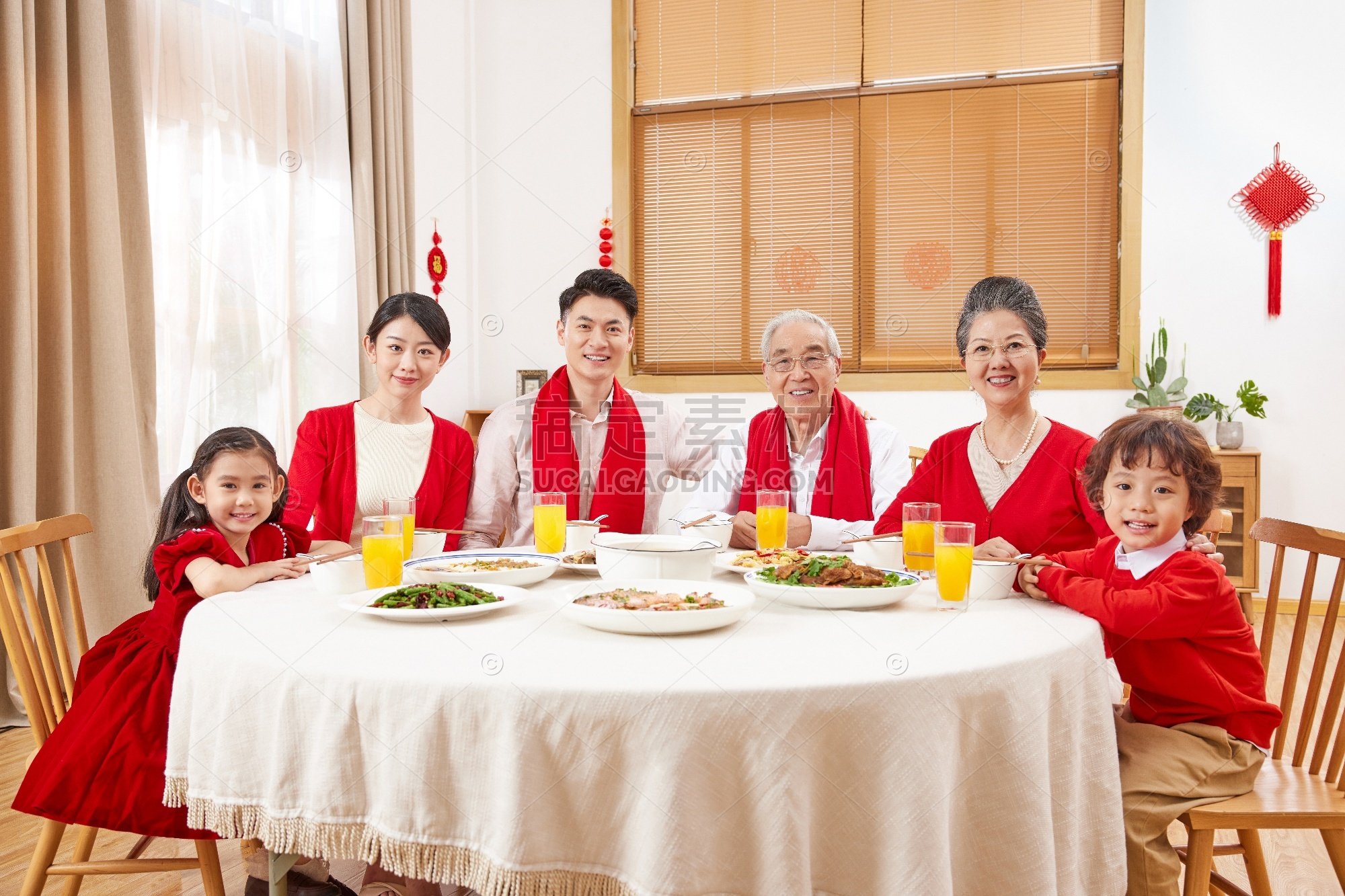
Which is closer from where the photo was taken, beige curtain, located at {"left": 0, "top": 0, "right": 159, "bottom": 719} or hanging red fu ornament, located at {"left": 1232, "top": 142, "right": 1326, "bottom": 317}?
beige curtain, located at {"left": 0, "top": 0, "right": 159, "bottom": 719}

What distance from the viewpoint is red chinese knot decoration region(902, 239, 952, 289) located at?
443 centimetres

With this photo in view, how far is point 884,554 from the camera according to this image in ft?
4.79

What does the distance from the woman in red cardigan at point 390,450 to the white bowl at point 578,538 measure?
53 cm

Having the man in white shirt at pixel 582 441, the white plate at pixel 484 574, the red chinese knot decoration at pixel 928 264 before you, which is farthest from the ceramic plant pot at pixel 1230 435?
the white plate at pixel 484 574

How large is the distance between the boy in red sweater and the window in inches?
128

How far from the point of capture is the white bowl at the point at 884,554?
4.77ft

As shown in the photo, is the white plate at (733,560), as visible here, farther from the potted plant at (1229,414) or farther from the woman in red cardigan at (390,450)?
the potted plant at (1229,414)

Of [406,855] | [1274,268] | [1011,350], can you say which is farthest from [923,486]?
[1274,268]

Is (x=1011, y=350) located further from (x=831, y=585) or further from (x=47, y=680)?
(x=47, y=680)

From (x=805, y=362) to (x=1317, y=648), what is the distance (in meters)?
1.23

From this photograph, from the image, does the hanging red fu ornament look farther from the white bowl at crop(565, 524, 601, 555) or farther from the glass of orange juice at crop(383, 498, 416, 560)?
the glass of orange juice at crop(383, 498, 416, 560)

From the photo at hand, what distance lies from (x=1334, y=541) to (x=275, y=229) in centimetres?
354

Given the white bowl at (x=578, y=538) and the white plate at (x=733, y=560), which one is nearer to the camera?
the white plate at (x=733, y=560)

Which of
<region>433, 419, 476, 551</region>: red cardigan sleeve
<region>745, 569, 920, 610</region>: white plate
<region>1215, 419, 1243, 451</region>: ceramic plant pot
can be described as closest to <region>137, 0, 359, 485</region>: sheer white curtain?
<region>433, 419, 476, 551</region>: red cardigan sleeve
